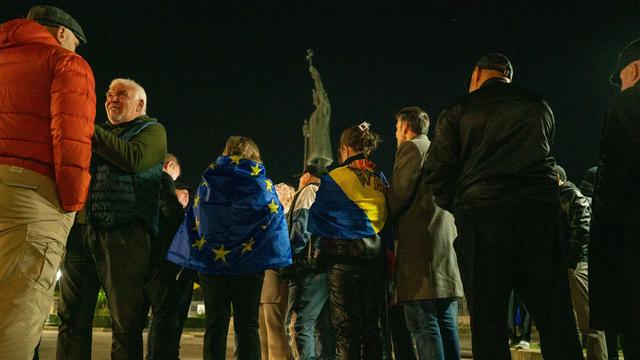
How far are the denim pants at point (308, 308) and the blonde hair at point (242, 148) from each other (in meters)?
1.44

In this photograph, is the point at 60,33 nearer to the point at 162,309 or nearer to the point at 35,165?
→ the point at 35,165

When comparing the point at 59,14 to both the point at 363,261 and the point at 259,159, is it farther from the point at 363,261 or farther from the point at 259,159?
the point at 363,261

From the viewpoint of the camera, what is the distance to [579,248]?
19.9 feet

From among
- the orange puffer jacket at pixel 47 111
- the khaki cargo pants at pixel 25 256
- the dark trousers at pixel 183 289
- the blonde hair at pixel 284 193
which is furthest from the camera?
the blonde hair at pixel 284 193

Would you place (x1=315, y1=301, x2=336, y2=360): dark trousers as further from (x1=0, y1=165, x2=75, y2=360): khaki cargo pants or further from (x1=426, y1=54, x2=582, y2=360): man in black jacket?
(x1=0, y1=165, x2=75, y2=360): khaki cargo pants

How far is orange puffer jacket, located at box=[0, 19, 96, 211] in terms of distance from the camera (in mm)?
3066

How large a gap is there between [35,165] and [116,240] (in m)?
1.17

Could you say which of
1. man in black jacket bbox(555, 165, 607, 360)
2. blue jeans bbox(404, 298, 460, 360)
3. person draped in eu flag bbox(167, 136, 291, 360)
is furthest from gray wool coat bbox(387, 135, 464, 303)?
man in black jacket bbox(555, 165, 607, 360)

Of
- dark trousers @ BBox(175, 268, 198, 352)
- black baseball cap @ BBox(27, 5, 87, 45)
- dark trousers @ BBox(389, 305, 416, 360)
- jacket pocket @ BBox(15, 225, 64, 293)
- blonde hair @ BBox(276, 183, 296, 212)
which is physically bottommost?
dark trousers @ BBox(389, 305, 416, 360)

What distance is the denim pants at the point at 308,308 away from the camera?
5.94 metres

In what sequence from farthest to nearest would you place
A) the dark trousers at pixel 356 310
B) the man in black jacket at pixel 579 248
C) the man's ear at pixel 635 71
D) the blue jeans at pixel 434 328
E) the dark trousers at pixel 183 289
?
1. the man in black jacket at pixel 579 248
2. the dark trousers at pixel 183 289
3. the dark trousers at pixel 356 310
4. the blue jeans at pixel 434 328
5. the man's ear at pixel 635 71

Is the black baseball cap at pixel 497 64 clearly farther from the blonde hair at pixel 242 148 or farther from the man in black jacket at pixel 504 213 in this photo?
the blonde hair at pixel 242 148

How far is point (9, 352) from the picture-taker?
9.38 feet

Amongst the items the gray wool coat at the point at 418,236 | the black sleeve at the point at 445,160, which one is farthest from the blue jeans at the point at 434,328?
the black sleeve at the point at 445,160
